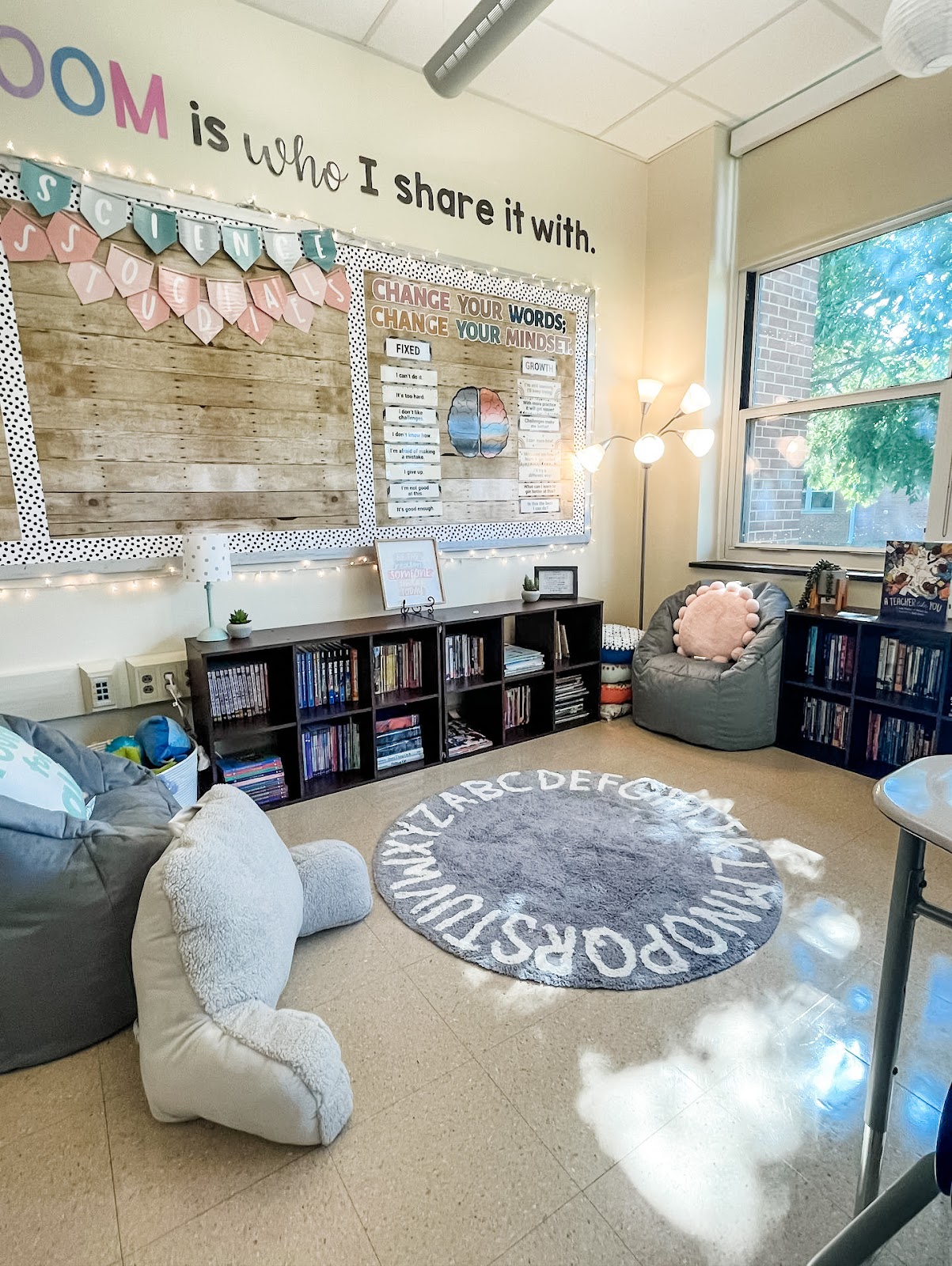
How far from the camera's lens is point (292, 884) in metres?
1.68

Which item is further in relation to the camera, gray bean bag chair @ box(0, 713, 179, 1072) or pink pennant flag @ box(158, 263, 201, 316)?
pink pennant flag @ box(158, 263, 201, 316)

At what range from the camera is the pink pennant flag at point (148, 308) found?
2.41m

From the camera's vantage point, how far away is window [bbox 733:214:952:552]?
290cm

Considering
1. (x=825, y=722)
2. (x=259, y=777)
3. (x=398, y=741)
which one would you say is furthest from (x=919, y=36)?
(x=259, y=777)

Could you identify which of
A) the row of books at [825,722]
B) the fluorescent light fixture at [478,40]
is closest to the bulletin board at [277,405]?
the fluorescent light fixture at [478,40]

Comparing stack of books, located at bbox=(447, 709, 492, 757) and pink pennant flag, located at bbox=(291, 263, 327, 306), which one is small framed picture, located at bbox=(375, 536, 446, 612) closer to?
stack of books, located at bbox=(447, 709, 492, 757)

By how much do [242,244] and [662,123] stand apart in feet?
7.67

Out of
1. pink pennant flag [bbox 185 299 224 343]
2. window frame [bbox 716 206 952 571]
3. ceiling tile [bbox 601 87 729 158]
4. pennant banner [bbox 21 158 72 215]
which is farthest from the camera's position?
ceiling tile [bbox 601 87 729 158]

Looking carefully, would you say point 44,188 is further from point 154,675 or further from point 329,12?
point 154,675

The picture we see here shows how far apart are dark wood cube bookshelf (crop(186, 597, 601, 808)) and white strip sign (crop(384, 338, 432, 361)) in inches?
47.6

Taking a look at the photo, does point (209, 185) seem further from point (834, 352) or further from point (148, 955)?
point (834, 352)

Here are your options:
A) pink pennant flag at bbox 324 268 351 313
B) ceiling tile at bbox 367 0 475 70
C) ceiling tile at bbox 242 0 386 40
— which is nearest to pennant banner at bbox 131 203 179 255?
pink pennant flag at bbox 324 268 351 313

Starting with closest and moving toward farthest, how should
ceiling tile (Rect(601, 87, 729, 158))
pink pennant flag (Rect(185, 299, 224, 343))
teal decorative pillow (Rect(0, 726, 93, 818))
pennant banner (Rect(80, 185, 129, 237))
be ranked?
teal decorative pillow (Rect(0, 726, 93, 818)), pennant banner (Rect(80, 185, 129, 237)), pink pennant flag (Rect(185, 299, 224, 343)), ceiling tile (Rect(601, 87, 729, 158))

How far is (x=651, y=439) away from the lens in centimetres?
349
